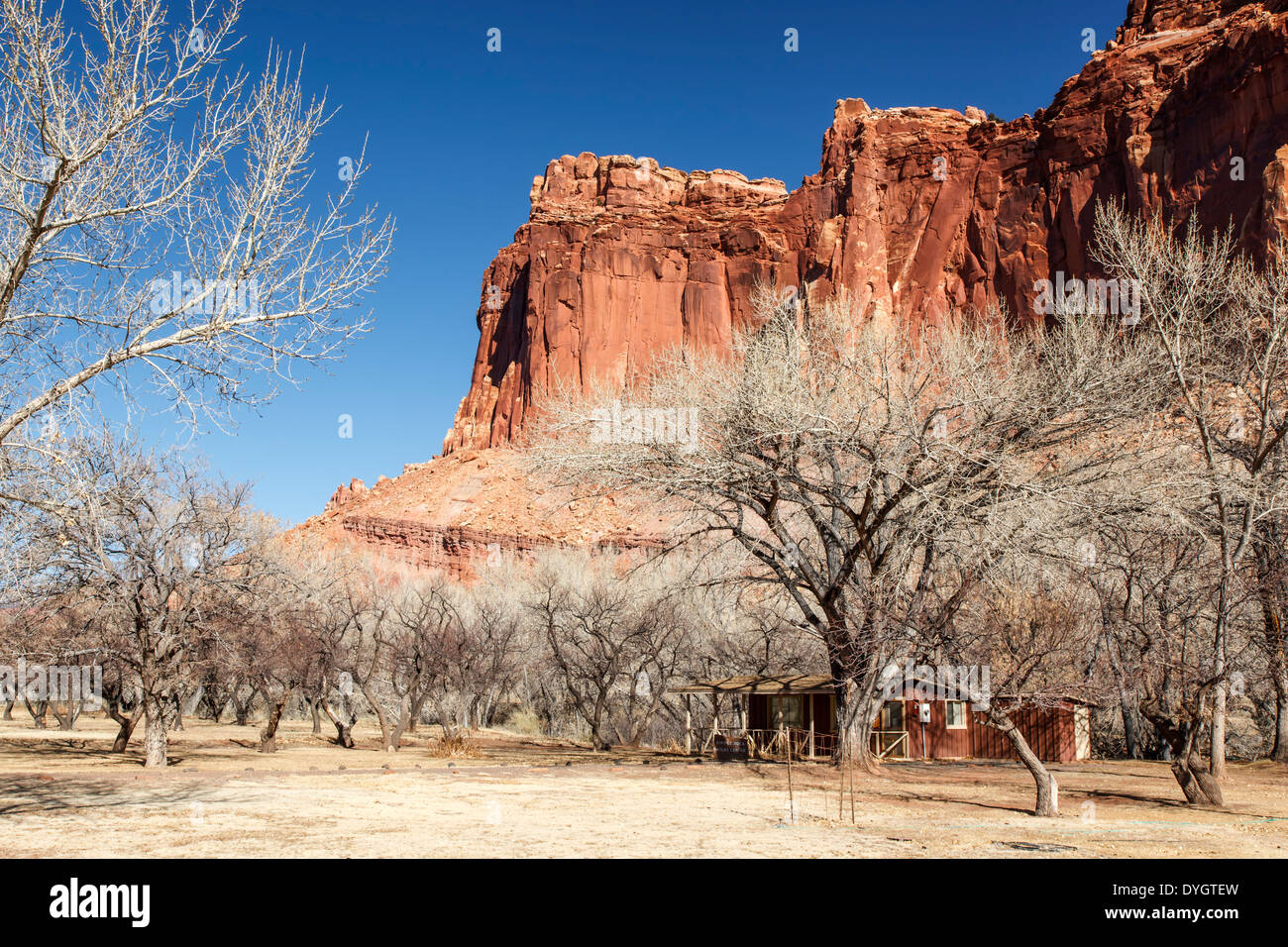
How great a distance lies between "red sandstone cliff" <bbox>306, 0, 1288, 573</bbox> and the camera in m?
74.6

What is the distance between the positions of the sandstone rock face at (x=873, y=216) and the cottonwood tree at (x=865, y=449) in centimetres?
5793

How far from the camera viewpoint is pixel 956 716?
28.4 metres

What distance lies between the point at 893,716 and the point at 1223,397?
12121 mm

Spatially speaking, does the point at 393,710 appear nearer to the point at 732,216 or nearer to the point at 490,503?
the point at 490,503

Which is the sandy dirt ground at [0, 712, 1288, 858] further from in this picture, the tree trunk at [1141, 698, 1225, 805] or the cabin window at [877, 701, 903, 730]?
the cabin window at [877, 701, 903, 730]

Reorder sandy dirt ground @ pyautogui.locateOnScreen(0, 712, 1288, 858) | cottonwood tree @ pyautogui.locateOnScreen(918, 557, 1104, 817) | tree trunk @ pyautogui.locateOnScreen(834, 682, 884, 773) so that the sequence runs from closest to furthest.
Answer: sandy dirt ground @ pyautogui.locateOnScreen(0, 712, 1288, 858), cottonwood tree @ pyautogui.locateOnScreen(918, 557, 1104, 817), tree trunk @ pyautogui.locateOnScreen(834, 682, 884, 773)

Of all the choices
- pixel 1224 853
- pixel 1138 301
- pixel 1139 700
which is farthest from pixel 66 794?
pixel 1138 301

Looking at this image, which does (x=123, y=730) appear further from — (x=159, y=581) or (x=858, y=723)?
(x=858, y=723)

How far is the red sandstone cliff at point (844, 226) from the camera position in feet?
245

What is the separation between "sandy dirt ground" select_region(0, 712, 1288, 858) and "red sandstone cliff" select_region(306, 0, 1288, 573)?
52.6 metres

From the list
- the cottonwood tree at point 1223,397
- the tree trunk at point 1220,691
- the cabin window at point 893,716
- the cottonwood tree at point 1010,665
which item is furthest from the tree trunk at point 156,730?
the cottonwood tree at point 1223,397

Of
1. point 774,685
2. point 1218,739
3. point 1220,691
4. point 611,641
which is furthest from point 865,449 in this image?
point 611,641
